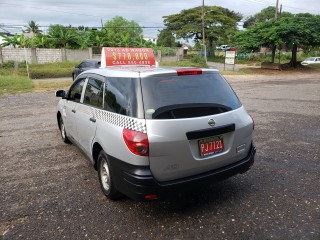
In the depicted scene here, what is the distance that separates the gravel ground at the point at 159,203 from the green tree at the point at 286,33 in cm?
2415

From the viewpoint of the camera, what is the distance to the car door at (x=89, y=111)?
3.81m

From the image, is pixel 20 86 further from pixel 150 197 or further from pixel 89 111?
pixel 150 197

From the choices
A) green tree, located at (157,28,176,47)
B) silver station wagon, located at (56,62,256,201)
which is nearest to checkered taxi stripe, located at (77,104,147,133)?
silver station wagon, located at (56,62,256,201)

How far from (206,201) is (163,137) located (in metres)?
1.26

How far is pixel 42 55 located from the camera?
27969 millimetres

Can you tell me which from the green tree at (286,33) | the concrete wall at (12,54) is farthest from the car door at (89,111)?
the green tree at (286,33)

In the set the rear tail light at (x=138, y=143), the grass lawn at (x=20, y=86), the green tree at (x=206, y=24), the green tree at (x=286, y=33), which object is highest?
the green tree at (x=206, y=24)

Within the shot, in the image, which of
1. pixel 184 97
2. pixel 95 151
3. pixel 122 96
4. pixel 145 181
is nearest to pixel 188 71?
pixel 184 97

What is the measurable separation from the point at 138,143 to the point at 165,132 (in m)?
0.29

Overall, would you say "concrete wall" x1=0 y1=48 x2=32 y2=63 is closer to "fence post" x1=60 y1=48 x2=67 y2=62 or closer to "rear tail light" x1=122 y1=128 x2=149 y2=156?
"fence post" x1=60 y1=48 x2=67 y2=62

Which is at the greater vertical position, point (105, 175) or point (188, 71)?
point (188, 71)

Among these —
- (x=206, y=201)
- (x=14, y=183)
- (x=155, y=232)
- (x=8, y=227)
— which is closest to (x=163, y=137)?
(x=155, y=232)

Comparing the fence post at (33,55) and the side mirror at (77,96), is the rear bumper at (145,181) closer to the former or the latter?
the side mirror at (77,96)

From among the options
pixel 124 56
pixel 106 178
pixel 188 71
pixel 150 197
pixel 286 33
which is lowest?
pixel 106 178
